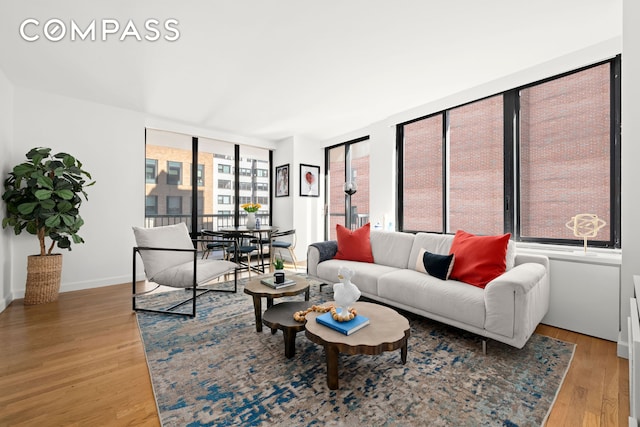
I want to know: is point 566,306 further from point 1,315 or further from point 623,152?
point 1,315

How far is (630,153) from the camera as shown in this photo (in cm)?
204

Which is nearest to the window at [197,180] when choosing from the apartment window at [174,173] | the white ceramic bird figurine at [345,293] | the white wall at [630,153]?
the apartment window at [174,173]

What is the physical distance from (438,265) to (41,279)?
428 cm

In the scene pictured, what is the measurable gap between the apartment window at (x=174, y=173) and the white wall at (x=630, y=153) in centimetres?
553

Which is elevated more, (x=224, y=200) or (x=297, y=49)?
(x=297, y=49)

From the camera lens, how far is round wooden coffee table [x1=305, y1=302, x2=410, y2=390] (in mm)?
1557

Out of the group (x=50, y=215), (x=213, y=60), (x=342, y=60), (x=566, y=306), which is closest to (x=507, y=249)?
(x=566, y=306)

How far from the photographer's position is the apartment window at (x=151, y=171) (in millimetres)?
4602

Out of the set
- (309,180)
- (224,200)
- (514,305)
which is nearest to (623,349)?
(514,305)

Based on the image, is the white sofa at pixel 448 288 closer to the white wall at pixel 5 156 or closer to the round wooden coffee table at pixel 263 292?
the round wooden coffee table at pixel 263 292

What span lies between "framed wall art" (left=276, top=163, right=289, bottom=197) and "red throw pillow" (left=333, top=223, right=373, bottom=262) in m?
2.39

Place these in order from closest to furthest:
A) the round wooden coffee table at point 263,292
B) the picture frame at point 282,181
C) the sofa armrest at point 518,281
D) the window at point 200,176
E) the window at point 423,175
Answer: the sofa armrest at point 518,281 < the round wooden coffee table at point 263,292 < the window at point 423,175 < the window at point 200,176 < the picture frame at point 282,181

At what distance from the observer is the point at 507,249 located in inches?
98.0

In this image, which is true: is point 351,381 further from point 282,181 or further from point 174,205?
point 282,181
